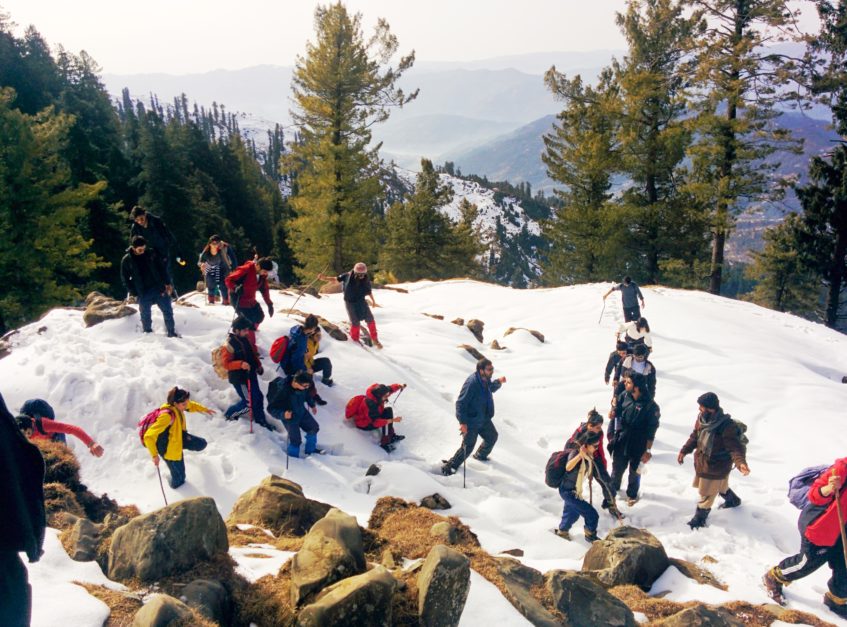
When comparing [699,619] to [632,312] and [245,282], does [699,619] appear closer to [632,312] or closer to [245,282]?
[245,282]

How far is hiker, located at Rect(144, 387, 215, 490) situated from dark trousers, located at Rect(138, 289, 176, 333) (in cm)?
316

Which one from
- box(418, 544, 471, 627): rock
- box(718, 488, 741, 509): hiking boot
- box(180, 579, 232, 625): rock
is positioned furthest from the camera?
box(718, 488, 741, 509): hiking boot

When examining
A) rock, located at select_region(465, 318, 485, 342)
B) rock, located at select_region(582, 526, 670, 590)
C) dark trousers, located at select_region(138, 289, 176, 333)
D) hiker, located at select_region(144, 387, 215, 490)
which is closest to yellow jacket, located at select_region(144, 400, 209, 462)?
hiker, located at select_region(144, 387, 215, 490)

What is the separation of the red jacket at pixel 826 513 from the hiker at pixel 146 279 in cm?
980

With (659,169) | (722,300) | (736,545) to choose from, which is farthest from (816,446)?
(659,169)

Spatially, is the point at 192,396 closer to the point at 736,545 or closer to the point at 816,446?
the point at 736,545

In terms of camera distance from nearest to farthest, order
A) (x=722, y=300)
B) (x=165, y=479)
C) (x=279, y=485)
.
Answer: (x=279, y=485)
(x=165, y=479)
(x=722, y=300)

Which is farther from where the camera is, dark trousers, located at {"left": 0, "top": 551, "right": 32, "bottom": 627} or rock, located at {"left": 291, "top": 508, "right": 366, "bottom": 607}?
rock, located at {"left": 291, "top": 508, "right": 366, "bottom": 607}

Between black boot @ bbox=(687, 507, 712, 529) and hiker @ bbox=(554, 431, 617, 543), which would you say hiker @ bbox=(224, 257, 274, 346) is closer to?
hiker @ bbox=(554, 431, 617, 543)

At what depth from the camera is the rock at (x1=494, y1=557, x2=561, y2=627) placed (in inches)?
176

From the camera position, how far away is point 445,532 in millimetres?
5668

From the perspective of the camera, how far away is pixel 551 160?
29.4 meters

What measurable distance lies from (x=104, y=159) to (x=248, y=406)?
118ft

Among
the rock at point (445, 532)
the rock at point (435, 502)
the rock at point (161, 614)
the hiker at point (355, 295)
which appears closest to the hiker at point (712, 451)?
the rock at point (435, 502)
